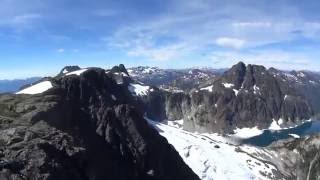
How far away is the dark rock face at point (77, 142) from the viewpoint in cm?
5125

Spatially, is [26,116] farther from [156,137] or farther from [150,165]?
[156,137]

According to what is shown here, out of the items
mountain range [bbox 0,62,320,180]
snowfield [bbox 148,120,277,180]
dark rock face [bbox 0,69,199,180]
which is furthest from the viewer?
snowfield [bbox 148,120,277,180]

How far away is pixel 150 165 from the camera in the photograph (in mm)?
106938

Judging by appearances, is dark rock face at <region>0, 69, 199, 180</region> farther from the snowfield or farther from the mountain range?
the snowfield

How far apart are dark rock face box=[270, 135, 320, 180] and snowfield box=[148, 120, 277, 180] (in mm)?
6164

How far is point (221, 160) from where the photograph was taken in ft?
525

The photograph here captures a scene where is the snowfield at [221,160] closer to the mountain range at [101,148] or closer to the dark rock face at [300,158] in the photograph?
the mountain range at [101,148]

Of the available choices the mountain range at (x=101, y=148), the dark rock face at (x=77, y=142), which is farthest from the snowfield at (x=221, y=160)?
the dark rock face at (x=77, y=142)

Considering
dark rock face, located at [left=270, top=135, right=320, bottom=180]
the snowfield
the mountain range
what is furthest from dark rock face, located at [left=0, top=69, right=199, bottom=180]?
dark rock face, located at [left=270, top=135, right=320, bottom=180]

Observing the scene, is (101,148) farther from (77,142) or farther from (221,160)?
(221,160)

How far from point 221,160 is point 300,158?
121 feet

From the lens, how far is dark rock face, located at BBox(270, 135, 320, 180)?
17112 cm

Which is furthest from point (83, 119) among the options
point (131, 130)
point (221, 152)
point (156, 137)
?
point (221, 152)

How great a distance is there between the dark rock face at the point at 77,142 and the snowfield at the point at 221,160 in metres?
31.6
